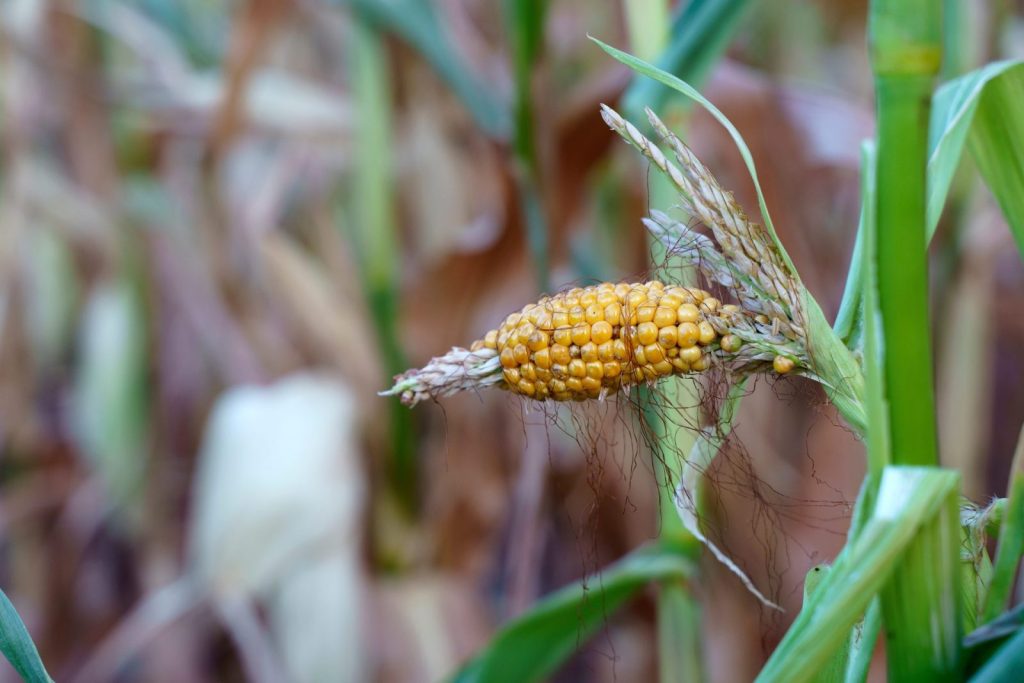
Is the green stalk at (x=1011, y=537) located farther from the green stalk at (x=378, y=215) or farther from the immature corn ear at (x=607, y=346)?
the green stalk at (x=378, y=215)

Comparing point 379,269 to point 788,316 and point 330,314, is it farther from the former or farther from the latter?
point 788,316

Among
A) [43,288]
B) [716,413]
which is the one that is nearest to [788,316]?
[716,413]

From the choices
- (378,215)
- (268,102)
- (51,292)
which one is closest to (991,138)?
→ (378,215)

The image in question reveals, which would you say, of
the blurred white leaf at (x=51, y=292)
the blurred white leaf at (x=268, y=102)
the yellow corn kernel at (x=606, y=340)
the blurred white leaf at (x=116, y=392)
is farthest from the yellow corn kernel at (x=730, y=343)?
the blurred white leaf at (x=51, y=292)

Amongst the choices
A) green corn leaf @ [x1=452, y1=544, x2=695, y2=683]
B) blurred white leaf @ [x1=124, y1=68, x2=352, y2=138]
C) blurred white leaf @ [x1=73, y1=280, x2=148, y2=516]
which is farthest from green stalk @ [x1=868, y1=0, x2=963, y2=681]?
blurred white leaf @ [x1=73, y1=280, x2=148, y2=516]

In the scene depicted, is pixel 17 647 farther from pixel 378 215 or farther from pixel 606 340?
pixel 378 215

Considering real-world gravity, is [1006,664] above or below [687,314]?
below
